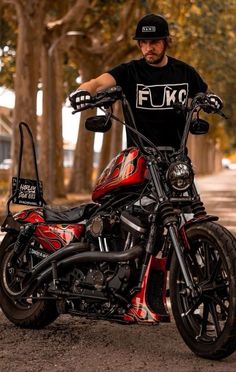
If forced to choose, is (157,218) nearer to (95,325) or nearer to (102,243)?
(102,243)

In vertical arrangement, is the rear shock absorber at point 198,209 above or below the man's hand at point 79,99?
below

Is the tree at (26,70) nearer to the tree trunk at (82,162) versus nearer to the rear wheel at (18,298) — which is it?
the tree trunk at (82,162)

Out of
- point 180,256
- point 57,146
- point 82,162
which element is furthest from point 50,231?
point 82,162

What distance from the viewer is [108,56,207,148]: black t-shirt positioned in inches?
238

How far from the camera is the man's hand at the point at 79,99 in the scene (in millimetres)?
5891

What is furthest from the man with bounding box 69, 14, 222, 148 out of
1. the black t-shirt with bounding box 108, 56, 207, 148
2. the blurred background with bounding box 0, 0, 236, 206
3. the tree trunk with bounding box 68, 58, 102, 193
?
the tree trunk with bounding box 68, 58, 102, 193

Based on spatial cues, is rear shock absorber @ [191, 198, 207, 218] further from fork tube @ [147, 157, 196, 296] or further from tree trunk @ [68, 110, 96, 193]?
tree trunk @ [68, 110, 96, 193]

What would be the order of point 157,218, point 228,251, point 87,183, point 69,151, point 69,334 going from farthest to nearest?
point 69,151 → point 87,183 → point 69,334 → point 157,218 → point 228,251

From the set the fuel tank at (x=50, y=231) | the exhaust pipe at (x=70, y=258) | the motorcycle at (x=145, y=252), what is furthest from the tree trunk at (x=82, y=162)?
the motorcycle at (x=145, y=252)

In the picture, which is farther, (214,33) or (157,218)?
(214,33)

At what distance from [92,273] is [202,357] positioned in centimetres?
86

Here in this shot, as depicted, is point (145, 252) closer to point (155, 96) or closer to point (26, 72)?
point (155, 96)

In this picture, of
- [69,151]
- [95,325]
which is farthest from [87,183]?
[69,151]

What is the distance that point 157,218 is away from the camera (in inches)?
225
